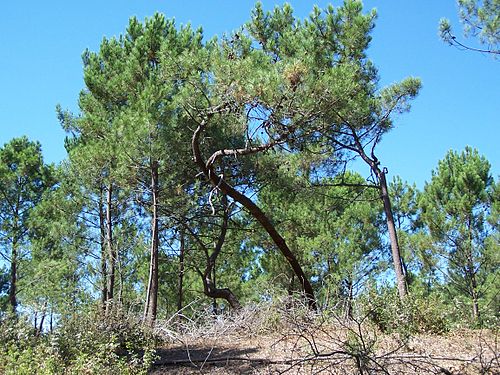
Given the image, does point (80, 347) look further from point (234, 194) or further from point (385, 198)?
point (385, 198)

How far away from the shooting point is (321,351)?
4.86 metres

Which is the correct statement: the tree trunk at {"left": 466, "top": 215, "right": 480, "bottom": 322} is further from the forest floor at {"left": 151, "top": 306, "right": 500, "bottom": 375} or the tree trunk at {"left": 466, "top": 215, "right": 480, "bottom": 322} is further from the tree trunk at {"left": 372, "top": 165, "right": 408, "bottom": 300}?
the forest floor at {"left": 151, "top": 306, "right": 500, "bottom": 375}

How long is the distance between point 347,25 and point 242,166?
3.62m

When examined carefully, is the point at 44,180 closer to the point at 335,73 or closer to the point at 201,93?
the point at 201,93

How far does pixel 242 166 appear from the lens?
1124 centimetres

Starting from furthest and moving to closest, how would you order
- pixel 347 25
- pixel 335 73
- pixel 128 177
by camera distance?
pixel 128 177
pixel 347 25
pixel 335 73

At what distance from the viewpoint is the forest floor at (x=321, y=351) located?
474 cm

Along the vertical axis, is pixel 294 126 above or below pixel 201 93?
below

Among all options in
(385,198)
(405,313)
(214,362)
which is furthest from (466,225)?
(214,362)

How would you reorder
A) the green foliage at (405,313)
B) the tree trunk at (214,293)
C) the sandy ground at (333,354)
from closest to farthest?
the sandy ground at (333,354)
the green foliage at (405,313)
the tree trunk at (214,293)

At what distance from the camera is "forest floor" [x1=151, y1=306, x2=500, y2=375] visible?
4.74 meters

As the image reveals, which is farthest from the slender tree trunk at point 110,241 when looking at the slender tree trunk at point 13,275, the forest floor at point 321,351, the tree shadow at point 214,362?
the tree shadow at point 214,362

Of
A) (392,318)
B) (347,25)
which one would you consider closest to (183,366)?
(392,318)

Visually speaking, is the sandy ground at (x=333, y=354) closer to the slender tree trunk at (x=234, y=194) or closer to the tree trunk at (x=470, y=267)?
the slender tree trunk at (x=234, y=194)
